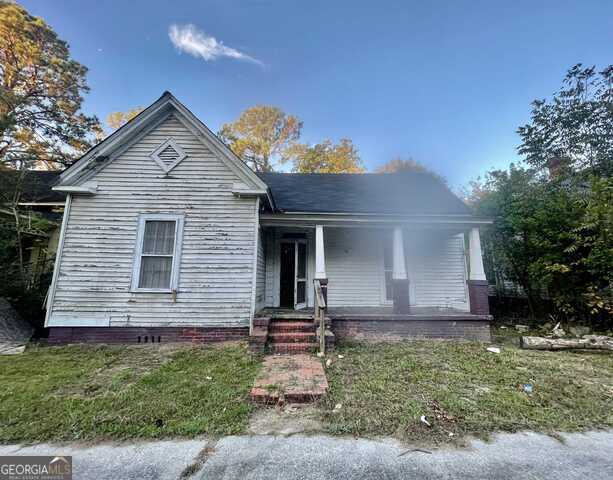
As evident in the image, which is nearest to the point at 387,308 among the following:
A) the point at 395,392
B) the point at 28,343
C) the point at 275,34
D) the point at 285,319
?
the point at 285,319

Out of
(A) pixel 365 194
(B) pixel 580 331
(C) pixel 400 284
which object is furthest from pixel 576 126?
(C) pixel 400 284

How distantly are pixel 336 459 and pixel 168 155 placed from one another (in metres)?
6.79

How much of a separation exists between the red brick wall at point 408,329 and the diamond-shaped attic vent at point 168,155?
5.40 metres

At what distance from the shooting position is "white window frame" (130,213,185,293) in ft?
19.1

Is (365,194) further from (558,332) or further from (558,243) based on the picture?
(558,332)

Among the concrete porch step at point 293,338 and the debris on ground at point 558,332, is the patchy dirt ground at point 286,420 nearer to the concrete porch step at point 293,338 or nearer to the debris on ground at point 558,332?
the concrete porch step at point 293,338

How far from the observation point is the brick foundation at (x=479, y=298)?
610 cm

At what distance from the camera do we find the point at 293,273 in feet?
26.5

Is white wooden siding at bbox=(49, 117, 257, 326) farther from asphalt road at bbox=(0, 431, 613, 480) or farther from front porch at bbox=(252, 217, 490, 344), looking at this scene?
asphalt road at bbox=(0, 431, 613, 480)

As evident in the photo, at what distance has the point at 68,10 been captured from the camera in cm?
877

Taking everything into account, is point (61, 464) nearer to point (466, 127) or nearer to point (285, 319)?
point (285, 319)

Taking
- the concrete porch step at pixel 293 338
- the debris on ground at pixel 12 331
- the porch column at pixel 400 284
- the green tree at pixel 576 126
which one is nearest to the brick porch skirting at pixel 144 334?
the debris on ground at pixel 12 331

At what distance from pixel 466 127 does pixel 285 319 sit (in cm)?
1483

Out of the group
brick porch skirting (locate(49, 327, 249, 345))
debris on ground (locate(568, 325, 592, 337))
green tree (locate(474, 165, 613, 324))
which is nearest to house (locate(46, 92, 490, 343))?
brick porch skirting (locate(49, 327, 249, 345))
